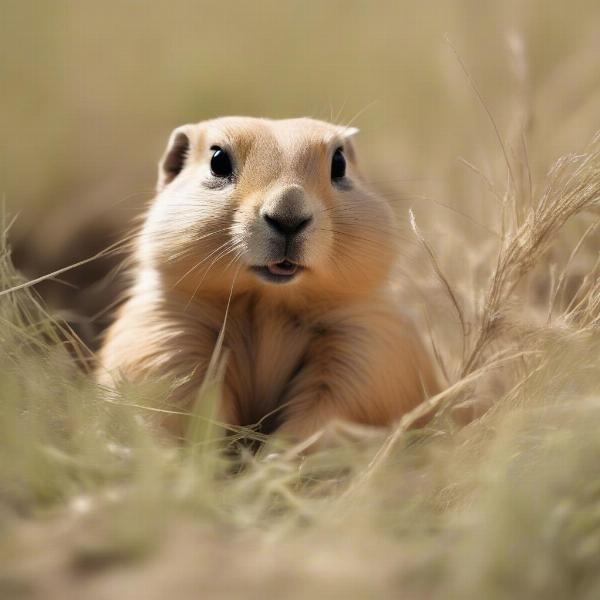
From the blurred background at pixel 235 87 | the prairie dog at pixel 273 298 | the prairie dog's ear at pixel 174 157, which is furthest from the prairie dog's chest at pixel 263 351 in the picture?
the blurred background at pixel 235 87

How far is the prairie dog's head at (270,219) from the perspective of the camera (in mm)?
2617

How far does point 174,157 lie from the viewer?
11.0 ft

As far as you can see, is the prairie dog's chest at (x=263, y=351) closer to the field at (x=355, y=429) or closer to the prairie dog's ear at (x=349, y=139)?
the field at (x=355, y=429)

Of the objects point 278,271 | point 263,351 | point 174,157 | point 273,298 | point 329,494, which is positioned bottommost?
point 329,494

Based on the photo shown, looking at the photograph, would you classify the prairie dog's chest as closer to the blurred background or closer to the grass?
the grass

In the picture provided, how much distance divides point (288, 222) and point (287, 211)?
0.11ft

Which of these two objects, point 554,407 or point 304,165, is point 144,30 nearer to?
point 304,165

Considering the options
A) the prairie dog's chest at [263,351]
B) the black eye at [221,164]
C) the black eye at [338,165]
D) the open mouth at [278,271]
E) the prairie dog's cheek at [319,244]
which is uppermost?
the black eye at [221,164]

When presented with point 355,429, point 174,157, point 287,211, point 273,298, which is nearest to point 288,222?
point 287,211

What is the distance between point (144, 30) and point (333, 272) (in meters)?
4.59

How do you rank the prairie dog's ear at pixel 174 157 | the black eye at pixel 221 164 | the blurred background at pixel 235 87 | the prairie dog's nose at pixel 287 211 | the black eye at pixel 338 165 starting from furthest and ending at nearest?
the blurred background at pixel 235 87, the prairie dog's ear at pixel 174 157, the black eye at pixel 338 165, the black eye at pixel 221 164, the prairie dog's nose at pixel 287 211

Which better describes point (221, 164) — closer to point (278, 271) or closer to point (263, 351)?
point (278, 271)

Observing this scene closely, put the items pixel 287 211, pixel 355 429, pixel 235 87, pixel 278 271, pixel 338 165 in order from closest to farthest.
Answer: pixel 355 429
pixel 287 211
pixel 278 271
pixel 338 165
pixel 235 87

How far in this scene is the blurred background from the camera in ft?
17.0
